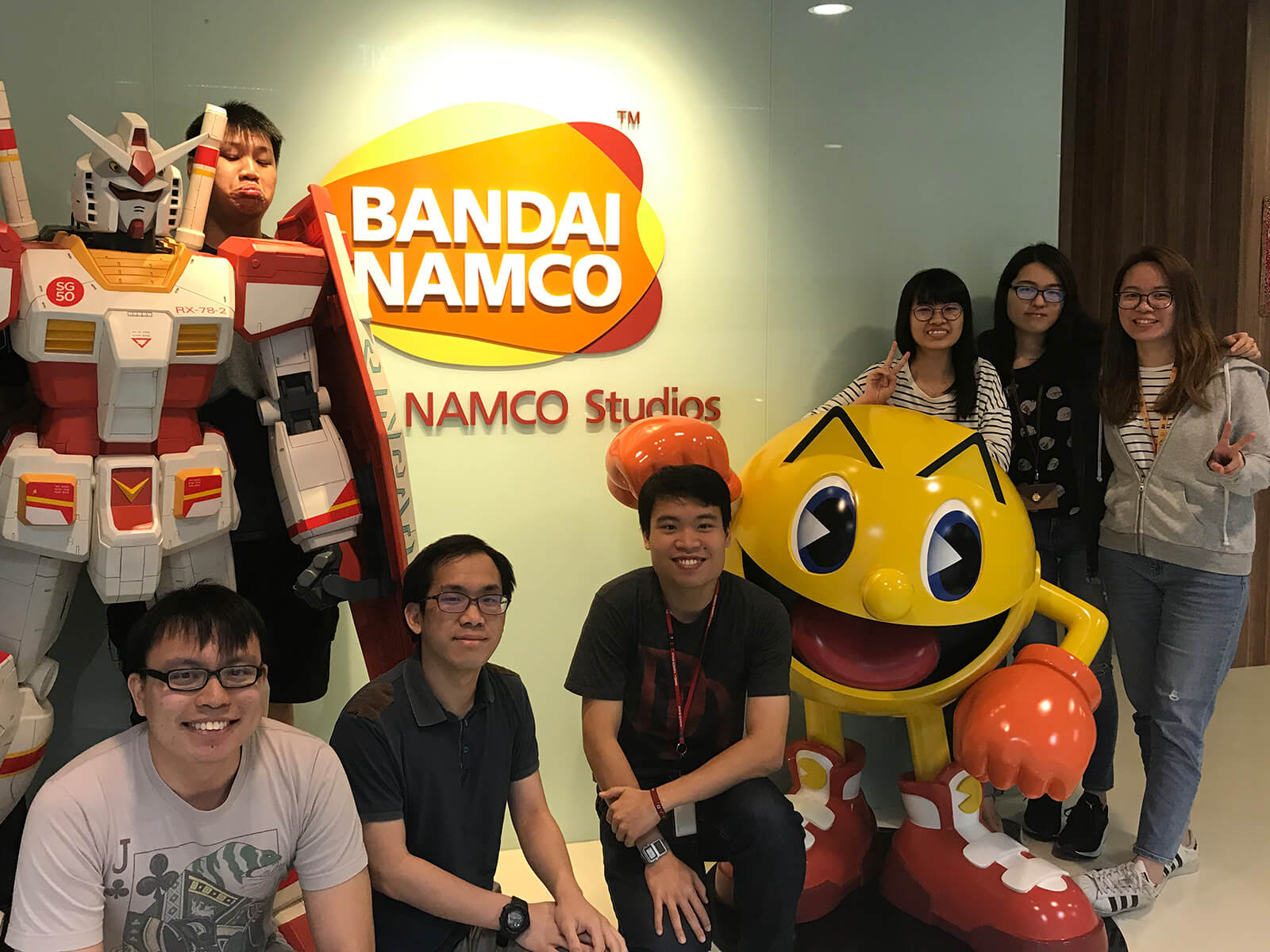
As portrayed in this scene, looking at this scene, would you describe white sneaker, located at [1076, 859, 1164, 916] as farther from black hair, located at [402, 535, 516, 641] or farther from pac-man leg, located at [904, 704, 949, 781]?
black hair, located at [402, 535, 516, 641]

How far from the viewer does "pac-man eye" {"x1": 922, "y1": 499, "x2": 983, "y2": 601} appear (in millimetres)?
2150

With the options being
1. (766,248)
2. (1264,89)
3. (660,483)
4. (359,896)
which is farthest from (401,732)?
(1264,89)

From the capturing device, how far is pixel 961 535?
7.13ft

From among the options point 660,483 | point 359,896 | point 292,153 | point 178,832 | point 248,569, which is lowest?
point 359,896

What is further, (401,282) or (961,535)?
(401,282)

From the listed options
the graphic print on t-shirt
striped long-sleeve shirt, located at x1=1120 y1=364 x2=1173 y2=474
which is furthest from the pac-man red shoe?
the graphic print on t-shirt

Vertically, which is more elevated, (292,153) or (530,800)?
(292,153)

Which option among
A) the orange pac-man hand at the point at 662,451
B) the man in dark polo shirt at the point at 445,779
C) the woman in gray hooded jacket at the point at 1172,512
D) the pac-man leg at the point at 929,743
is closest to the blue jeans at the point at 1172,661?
the woman in gray hooded jacket at the point at 1172,512

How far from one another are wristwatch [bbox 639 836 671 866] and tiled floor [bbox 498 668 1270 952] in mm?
715

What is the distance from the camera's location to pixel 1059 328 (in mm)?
2748

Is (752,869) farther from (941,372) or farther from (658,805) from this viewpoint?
(941,372)

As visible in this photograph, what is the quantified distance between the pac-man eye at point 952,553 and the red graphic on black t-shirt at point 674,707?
504 millimetres

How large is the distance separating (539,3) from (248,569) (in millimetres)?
1517

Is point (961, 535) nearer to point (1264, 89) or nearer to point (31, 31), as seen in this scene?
point (31, 31)
